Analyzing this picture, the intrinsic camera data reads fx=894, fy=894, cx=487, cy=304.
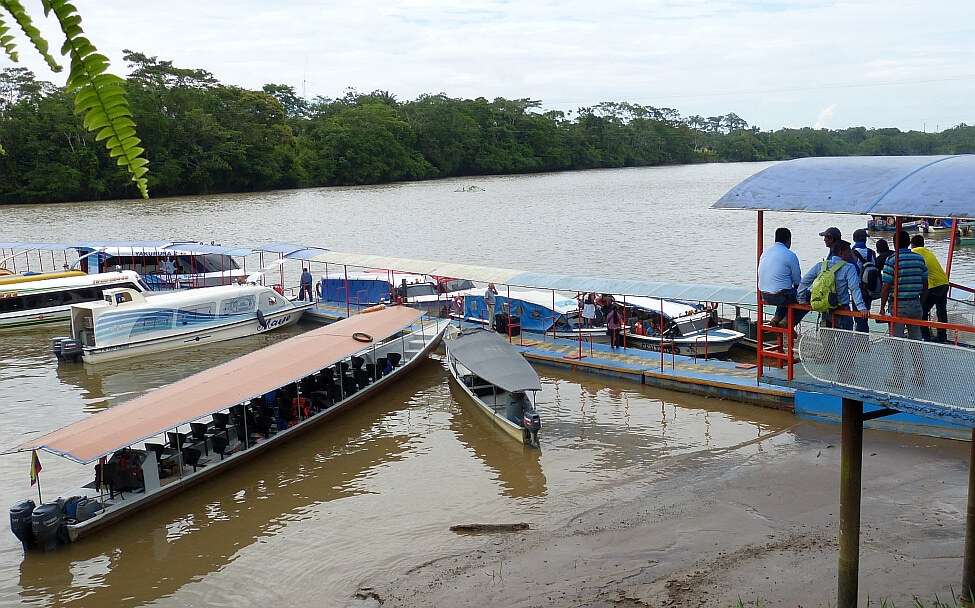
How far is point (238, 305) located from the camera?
29875 millimetres

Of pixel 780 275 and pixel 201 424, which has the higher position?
pixel 780 275

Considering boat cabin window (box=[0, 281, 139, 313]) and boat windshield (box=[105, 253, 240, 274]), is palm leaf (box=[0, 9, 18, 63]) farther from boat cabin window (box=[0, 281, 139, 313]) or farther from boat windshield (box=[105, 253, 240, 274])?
boat windshield (box=[105, 253, 240, 274])

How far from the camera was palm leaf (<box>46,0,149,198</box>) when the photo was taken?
1562mm

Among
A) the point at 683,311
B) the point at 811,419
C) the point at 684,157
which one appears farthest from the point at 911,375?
the point at 684,157

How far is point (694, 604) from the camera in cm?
1088

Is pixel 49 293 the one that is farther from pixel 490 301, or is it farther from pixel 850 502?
pixel 850 502

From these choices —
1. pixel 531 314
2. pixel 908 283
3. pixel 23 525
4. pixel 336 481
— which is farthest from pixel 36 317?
pixel 908 283

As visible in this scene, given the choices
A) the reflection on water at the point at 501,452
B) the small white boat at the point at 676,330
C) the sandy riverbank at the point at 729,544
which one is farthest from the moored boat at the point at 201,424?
the small white boat at the point at 676,330

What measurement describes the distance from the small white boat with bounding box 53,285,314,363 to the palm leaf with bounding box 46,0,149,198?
26.8 meters

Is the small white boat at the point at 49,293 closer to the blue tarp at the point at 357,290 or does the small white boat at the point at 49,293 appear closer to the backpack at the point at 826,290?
the blue tarp at the point at 357,290

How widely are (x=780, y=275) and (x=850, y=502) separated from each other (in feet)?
8.18

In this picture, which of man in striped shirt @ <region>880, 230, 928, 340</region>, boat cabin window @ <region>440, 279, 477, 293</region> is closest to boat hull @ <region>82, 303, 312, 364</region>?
boat cabin window @ <region>440, 279, 477, 293</region>

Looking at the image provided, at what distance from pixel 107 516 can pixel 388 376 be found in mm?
8714

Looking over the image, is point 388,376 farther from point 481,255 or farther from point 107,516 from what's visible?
point 481,255
